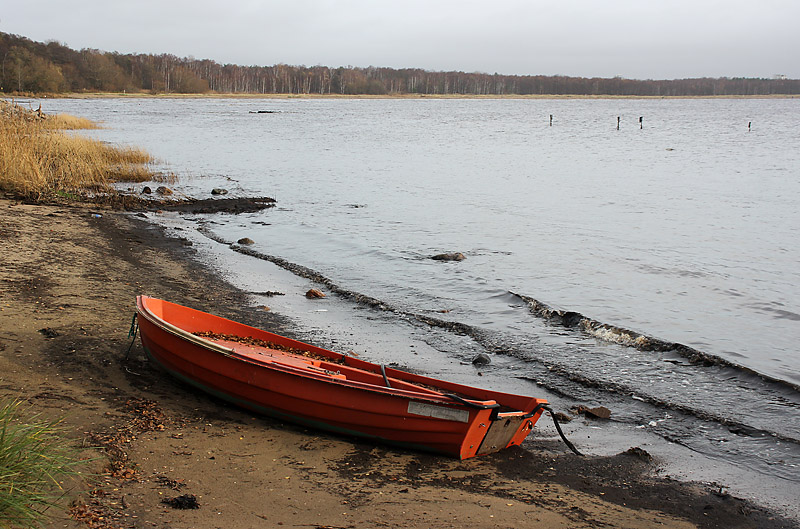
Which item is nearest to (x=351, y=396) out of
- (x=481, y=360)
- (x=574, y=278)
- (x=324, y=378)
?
(x=324, y=378)

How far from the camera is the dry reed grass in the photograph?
57.2 ft

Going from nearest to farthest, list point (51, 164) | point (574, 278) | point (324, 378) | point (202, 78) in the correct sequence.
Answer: point (324, 378), point (574, 278), point (51, 164), point (202, 78)

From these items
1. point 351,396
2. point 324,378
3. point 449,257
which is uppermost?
point 324,378

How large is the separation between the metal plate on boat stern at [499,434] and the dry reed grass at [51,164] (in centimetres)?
1541

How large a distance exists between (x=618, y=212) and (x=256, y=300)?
15503 mm

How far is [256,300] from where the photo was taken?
1159cm

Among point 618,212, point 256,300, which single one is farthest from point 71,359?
point 618,212

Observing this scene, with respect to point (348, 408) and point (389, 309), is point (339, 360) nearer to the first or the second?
point (348, 408)

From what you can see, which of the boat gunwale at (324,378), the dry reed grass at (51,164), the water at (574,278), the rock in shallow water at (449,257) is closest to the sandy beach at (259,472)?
the boat gunwale at (324,378)

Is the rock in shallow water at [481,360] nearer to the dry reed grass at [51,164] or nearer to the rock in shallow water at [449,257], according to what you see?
the rock in shallow water at [449,257]

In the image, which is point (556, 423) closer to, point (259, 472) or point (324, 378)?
point (324, 378)

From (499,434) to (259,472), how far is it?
2047 mm

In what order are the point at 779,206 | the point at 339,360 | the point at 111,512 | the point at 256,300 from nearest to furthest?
the point at 111,512 < the point at 339,360 < the point at 256,300 < the point at 779,206

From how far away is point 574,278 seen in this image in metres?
14.6
